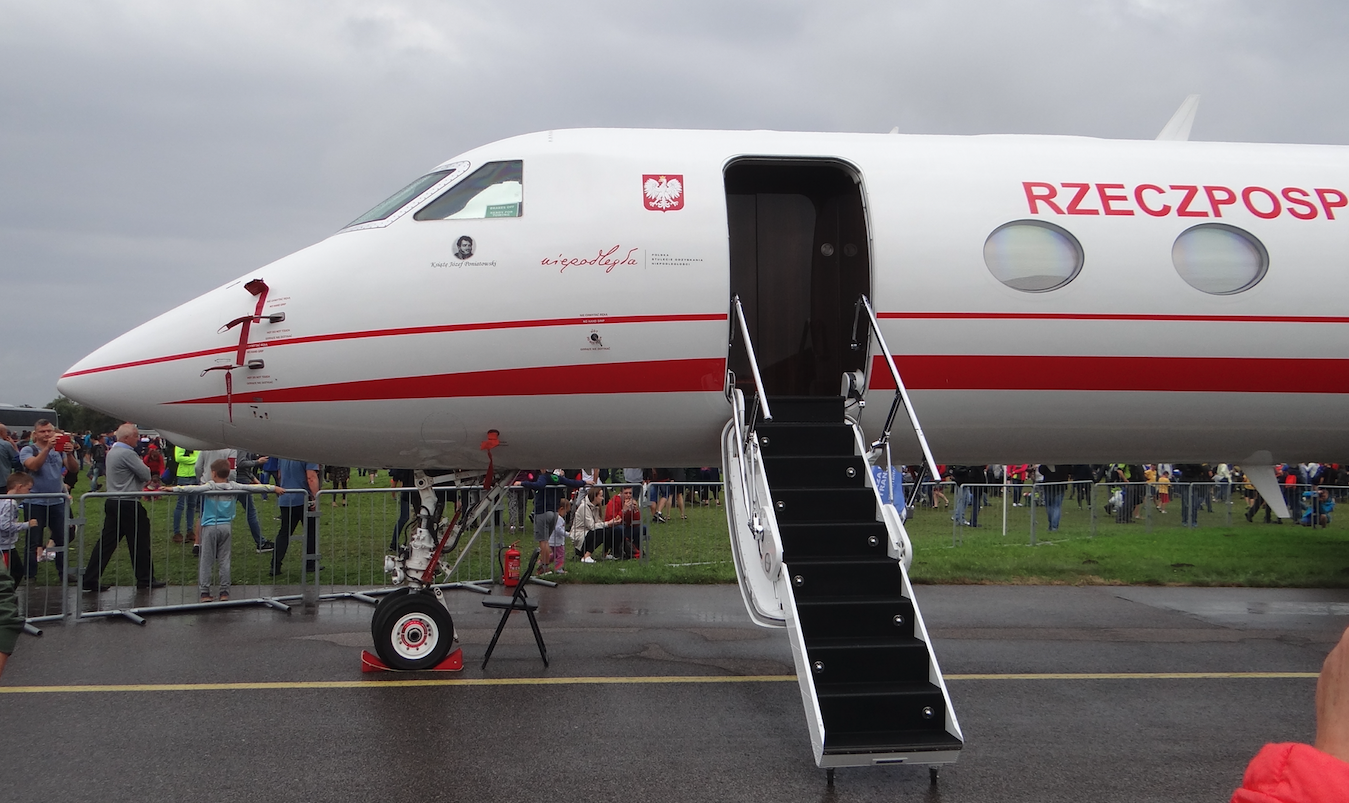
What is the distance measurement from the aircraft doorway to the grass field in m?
4.57

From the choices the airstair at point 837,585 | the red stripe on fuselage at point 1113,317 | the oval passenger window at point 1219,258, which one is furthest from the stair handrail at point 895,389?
the oval passenger window at point 1219,258

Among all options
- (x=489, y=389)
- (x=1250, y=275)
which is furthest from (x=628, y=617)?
(x=1250, y=275)

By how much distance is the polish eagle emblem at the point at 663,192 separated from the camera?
22.5 feet

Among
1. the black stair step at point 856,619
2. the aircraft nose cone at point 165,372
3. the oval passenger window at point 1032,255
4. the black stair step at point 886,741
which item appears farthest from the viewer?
the oval passenger window at point 1032,255

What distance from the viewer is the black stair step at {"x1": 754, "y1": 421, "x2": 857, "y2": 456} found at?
6.38 m

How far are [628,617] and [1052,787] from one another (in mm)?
4992

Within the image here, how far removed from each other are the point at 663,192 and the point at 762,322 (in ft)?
4.53

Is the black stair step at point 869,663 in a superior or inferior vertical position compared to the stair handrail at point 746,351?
inferior

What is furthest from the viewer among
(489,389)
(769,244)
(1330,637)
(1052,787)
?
(1330,637)

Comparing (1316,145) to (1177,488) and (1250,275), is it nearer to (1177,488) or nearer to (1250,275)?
(1250,275)

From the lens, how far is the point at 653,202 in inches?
270

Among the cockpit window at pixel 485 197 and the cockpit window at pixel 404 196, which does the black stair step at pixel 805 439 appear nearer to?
the cockpit window at pixel 485 197

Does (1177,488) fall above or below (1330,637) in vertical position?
above

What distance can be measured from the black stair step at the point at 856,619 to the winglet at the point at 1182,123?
204 inches
